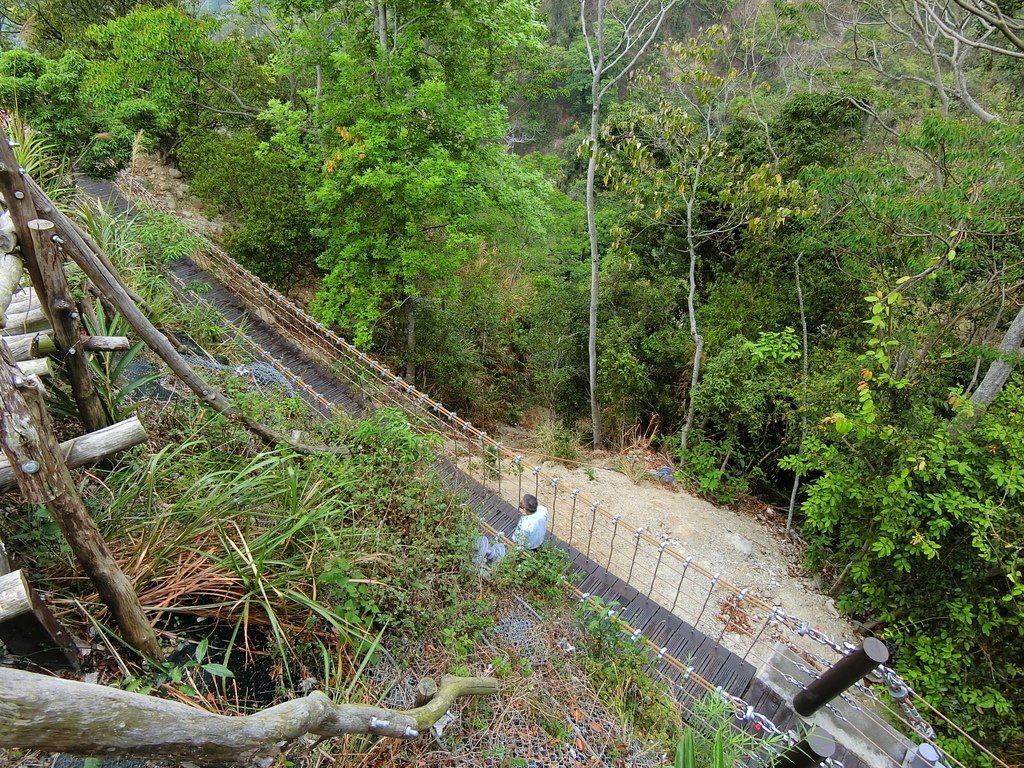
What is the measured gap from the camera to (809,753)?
9.91 ft

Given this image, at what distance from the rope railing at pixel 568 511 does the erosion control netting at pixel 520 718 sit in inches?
42.5

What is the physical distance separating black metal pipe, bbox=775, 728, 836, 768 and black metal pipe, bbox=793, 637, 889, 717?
1.54ft

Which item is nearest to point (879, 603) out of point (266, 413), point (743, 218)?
point (743, 218)

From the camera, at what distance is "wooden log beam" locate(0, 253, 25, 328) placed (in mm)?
2715

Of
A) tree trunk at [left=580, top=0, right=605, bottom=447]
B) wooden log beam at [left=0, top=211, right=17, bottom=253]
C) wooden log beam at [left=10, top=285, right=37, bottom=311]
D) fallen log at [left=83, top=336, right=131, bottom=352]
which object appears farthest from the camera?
tree trunk at [left=580, top=0, right=605, bottom=447]

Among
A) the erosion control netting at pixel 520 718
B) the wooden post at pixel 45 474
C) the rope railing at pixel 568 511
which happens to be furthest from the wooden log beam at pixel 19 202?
the rope railing at pixel 568 511

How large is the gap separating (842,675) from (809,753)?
0.65m

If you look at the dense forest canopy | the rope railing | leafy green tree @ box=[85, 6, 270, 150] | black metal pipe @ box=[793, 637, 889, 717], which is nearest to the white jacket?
the rope railing

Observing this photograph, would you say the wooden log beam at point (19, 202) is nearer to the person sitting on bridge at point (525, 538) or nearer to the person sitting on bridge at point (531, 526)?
the person sitting on bridge at point (525, 538)

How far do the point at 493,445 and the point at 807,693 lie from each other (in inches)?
157

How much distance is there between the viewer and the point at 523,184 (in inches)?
361

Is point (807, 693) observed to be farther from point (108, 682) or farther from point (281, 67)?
point (281, 67)

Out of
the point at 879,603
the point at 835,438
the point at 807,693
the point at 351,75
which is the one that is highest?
the point at 351,75

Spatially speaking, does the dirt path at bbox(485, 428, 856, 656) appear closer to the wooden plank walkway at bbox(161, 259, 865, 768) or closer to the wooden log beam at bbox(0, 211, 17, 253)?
the wooden plank walkway at bbox(161, 259, 865, 768)
